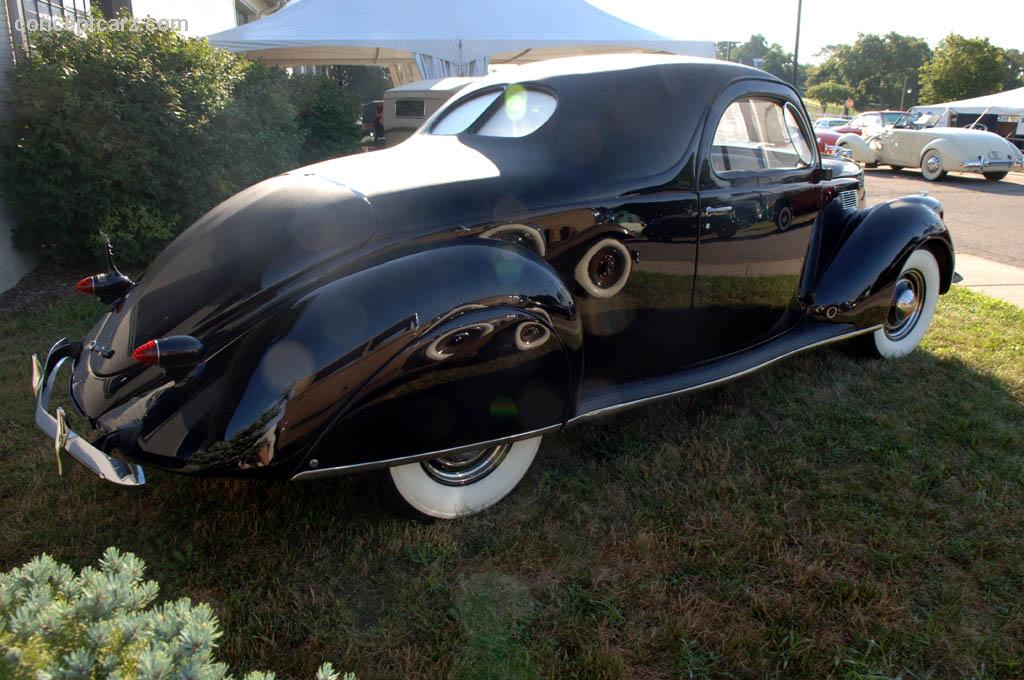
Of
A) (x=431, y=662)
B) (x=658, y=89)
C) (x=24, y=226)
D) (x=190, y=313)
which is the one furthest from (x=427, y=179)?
(x=24, y=226)

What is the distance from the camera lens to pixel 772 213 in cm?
346

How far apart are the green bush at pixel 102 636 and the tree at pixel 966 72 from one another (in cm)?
4973

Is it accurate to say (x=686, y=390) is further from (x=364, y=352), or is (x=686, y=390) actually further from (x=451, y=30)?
(x=451, y=30)

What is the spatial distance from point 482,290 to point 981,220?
10.5 m

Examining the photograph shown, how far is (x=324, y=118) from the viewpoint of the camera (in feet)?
33.5

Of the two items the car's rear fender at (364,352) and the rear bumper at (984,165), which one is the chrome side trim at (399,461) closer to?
the car's rear fender at (364,352)

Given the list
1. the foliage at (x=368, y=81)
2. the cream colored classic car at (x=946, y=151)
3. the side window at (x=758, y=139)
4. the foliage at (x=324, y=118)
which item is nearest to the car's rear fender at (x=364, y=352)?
the side window at (x=758, y=139)

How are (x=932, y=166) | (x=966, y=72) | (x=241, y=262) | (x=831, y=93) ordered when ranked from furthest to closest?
(x=831, y=93) < (x=966, y=72) < (x=932, y=166) < (x=241, y=262)

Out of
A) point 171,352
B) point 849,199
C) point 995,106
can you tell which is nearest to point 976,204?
point 849,199

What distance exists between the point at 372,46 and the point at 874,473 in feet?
33.5

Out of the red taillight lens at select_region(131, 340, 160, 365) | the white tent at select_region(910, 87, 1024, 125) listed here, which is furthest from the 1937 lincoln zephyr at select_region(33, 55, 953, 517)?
the white tent at select_region(910, 87, 1024, 125)

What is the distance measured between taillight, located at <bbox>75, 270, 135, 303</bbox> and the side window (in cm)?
256

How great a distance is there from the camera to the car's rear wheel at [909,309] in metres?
4.30

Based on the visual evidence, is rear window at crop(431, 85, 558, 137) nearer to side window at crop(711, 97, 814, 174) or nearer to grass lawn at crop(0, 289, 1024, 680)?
side window at crop(711, 97, 814, 174)
